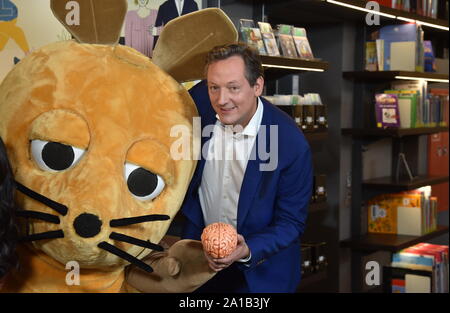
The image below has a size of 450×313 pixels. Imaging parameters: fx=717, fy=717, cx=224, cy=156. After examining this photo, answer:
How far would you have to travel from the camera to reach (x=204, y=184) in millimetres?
2406

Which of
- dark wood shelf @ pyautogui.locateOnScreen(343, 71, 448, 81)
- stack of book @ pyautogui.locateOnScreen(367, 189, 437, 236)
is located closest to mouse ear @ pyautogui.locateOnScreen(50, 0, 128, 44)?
dark wood shelf @ pyautogui.locateOnScreen(343, 71, 448, 81)

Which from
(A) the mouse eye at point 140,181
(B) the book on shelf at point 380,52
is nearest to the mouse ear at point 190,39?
(A) the mouse eye at point 140,181

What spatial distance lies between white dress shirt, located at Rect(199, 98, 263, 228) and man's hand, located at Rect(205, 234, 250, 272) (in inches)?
14.6

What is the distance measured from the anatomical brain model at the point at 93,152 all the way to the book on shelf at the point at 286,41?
1.67m

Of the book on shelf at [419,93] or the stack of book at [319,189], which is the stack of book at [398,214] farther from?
the stack of book at [319,189]

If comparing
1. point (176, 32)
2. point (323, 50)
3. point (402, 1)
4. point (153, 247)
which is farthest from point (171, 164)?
point (402, 1)

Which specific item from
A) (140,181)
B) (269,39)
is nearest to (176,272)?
(140,181)

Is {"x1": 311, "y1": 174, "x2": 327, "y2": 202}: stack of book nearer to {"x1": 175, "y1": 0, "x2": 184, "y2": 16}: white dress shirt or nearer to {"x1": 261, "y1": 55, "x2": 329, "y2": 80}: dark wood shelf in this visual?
{"x1": 261, "y1": 55, "x2": 329, "y2": 80}: dark wood shelf

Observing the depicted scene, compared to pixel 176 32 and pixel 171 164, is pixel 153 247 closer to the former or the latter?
pixel 171 164

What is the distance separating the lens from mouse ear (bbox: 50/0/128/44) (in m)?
1.96

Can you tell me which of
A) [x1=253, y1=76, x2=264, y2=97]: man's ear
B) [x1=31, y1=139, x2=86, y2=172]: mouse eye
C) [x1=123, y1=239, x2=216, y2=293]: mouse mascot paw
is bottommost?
[x1=123, y1=239, x2=216, y2=293]: mouse mascot paw

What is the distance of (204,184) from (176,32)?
0.57 meters

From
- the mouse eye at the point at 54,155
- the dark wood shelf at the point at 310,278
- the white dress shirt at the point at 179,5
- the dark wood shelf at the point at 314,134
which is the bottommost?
the dark wood shelf at the point at 310,278

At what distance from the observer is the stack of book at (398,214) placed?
5.06m
